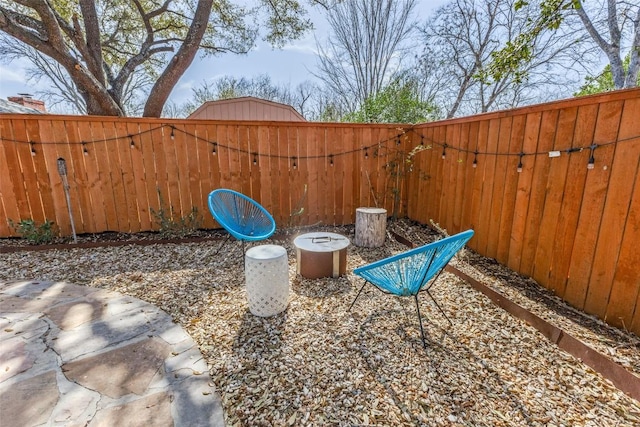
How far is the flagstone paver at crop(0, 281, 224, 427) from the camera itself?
48.3 inches

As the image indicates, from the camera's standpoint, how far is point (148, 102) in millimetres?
5031

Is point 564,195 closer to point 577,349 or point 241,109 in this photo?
point 577,349

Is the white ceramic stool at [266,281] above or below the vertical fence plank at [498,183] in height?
below

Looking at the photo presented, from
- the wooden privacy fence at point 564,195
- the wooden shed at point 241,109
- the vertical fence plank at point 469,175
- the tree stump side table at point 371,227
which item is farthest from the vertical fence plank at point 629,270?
the wooden shed at point 241,109

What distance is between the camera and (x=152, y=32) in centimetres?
609

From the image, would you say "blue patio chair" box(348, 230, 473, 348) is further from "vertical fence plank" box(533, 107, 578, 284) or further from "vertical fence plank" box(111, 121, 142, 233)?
"vertical fence plank" box(111, 121, 142, 233)

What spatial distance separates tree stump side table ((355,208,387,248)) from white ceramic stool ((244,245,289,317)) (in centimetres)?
156

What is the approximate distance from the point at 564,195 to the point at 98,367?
123 inches

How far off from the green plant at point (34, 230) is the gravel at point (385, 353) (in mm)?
725

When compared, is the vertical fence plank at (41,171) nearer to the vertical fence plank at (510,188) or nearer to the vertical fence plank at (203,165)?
the vertical fence plank at (203,165)

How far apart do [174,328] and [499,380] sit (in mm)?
1897

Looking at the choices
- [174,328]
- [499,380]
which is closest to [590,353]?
[499,380]

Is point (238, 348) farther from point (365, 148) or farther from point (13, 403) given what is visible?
point (365, 148)

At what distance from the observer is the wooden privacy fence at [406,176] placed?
1.79 m
